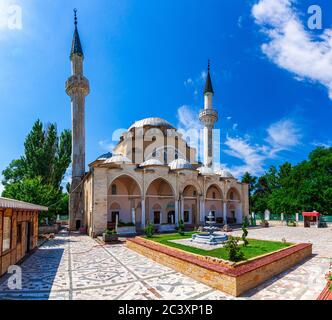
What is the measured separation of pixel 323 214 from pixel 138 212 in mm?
21251

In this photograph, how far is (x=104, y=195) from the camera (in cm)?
2002

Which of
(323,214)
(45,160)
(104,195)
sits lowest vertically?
(323,214)

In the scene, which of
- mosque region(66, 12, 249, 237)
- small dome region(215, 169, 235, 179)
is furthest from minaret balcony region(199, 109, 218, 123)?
small dome region(215, 169, 235, 179)

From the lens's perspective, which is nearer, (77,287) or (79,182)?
(77,287)

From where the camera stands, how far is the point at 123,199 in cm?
2473

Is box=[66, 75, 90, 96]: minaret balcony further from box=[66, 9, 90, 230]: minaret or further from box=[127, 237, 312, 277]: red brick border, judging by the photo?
box=[127, 237, 312, 277]: red brick border

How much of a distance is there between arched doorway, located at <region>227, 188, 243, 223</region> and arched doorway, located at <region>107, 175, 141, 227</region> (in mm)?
13157

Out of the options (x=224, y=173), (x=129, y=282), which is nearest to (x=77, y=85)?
(x=224, y=173)

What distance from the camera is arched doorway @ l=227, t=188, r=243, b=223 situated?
32.2 metres

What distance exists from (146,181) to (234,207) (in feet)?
51.0

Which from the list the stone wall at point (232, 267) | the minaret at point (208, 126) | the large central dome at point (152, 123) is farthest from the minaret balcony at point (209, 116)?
the stone wall at point (232, 267)

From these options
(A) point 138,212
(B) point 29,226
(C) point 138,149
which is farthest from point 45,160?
(B) point 29,226

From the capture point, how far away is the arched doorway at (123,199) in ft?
78.8
